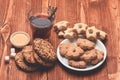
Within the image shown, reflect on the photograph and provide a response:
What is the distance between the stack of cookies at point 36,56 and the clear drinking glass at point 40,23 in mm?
65

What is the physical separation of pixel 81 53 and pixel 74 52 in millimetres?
30

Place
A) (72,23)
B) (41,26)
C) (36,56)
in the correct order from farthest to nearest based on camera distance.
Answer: (72,23), (41,26), (36,56)

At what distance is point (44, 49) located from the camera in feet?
4.91

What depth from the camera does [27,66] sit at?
153cm

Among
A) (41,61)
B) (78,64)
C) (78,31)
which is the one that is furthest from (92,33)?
(41,61)

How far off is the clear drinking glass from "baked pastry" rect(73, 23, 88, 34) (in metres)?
0.12

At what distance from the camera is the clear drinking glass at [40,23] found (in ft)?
5.23

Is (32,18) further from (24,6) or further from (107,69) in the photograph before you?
(107,69)

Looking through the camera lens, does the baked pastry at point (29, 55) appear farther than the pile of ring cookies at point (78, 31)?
No

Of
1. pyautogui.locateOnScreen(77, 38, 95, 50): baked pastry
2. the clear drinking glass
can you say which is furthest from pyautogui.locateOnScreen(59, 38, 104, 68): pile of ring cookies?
the clear drinking glass

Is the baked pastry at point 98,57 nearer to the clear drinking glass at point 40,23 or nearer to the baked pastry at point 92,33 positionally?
the baked pastry at point 92,33

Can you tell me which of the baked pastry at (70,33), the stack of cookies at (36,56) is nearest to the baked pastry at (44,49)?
the stack of cookies at (36,56)

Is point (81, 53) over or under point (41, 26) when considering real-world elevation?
under

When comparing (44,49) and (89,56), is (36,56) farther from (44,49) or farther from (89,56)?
(89,56)
